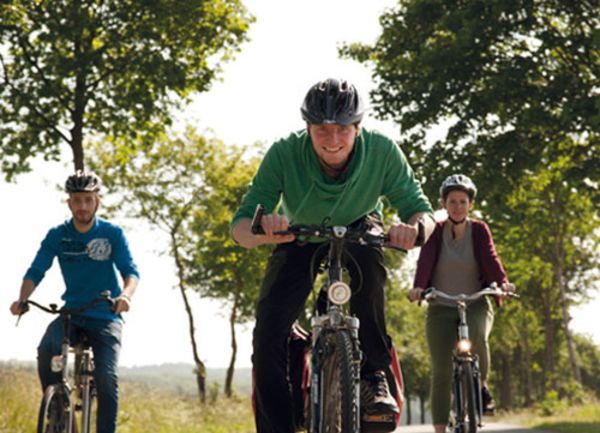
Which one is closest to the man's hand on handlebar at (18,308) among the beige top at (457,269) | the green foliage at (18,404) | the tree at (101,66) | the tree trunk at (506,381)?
the beige top at (457,269)

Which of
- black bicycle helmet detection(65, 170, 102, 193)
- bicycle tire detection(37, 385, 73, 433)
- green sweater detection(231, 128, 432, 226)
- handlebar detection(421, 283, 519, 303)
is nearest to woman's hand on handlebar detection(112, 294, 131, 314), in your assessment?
bicycle tire detection(37, 385, 73, 433)

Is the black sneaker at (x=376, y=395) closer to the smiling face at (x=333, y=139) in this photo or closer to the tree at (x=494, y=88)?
the smiling face at (x=333, y=139)

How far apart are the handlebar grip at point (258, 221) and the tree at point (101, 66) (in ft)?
47.1

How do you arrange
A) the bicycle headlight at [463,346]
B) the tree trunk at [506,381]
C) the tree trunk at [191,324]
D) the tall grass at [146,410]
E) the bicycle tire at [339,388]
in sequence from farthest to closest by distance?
the tree trunk at [506,381] < the tree trunk at [191,324] < the tall grass at [146,410] < the bicycle headlight at [463,346] < the bicycle tire at [339,388]

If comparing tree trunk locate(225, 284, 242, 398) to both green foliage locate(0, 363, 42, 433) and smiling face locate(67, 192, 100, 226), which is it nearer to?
green foliage locate(0, 363, 42, 433)

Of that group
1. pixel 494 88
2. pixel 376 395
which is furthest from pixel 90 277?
pixel 494 88

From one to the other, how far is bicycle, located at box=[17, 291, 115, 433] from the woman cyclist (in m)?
2.71

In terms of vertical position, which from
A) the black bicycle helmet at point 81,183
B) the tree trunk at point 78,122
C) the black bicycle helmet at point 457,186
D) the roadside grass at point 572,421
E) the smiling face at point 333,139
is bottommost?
the roadside grass at point 572,421

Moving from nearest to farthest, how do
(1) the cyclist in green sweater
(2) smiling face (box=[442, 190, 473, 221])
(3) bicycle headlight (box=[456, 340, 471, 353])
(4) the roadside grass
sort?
(1) the cyclist in green sweater, (3) bicycle headlight (box=[456, 340, 471, 353]), (2) smiling face (box=[442, 190, 473, 221]), (4) the roadside grass

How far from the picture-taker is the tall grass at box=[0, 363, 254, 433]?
43.7ft

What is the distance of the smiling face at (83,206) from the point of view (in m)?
7.60

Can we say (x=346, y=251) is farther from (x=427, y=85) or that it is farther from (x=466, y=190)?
(x=427, y=85)

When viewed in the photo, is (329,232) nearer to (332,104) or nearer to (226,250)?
(332,104)

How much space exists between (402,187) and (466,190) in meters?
3.46
